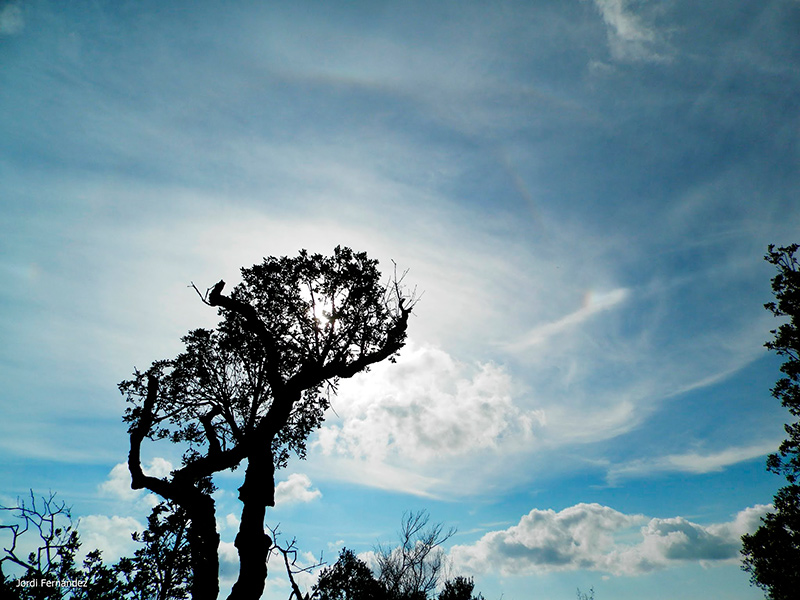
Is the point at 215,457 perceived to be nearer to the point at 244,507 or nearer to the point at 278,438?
the point at 244,507

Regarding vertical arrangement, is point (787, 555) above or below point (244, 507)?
below

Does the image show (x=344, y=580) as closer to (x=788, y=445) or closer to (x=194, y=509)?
(x=194, y=509)

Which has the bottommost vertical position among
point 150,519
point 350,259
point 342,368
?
point 150,519

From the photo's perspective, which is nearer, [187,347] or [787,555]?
[187,347]

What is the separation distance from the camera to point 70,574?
1044 cm

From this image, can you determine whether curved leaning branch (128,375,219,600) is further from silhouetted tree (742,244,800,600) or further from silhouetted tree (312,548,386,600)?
silhouetted tree (742,244,800,600)

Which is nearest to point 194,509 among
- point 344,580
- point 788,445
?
point 344,580

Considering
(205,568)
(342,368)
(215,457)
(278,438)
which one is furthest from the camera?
(278,438)

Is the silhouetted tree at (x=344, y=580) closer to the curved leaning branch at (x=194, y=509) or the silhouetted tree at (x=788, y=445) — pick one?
the curved leaning branch at (x=194, y=509)

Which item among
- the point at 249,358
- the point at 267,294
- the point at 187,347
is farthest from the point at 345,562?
the point at 187,347

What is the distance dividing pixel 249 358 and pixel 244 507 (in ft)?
21.5

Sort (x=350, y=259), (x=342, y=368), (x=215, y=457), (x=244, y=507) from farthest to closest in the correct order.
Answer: (x=350, y=259) < (x=342, y=368) < (x=215, y=457) < (x=244, y=507)

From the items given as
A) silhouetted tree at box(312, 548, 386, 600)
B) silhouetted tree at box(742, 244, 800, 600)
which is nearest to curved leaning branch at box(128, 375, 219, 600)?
silhouetted tree at box(312, 548, 386, 600)

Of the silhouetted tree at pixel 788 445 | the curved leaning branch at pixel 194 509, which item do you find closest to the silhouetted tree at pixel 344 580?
the curved leaning branch at pixel 194 509
